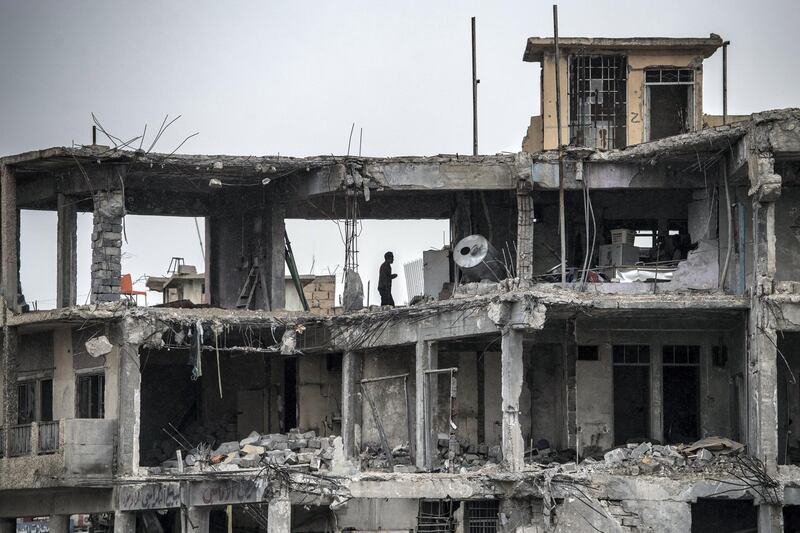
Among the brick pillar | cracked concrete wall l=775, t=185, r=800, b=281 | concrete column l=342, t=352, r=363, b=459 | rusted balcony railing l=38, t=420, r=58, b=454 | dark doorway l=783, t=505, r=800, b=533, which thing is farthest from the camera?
concrete column l=342, t=352, r=363, b=459

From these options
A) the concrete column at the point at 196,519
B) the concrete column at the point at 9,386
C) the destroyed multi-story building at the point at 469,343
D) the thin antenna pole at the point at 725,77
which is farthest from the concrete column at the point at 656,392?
the concrete column at the point at 9,386

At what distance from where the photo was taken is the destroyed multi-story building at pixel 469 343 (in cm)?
3177

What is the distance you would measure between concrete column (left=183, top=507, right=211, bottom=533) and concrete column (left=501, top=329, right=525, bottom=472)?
675cm

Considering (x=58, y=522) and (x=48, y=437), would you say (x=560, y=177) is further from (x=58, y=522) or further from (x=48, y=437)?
(x=58, y=522)

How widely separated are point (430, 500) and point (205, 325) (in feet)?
19.9

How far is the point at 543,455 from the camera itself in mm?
33781

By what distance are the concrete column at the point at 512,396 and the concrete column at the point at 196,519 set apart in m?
6.75

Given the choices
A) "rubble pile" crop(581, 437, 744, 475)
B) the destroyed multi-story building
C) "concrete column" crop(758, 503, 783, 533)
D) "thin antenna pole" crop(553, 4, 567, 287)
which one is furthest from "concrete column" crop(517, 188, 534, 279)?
"concrete column" crop(758, 503, 783, 533)

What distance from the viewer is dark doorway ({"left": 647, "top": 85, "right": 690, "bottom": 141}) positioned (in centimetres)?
3853

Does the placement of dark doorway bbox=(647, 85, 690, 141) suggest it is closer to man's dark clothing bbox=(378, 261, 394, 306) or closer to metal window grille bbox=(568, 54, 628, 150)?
metal window grille bbox=(568, 54, 628, 150)

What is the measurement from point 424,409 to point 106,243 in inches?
301

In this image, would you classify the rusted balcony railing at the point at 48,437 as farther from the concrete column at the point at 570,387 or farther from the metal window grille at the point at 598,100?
the metal window grille at the point at 598,100

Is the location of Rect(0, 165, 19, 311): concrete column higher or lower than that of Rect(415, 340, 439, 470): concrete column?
higher

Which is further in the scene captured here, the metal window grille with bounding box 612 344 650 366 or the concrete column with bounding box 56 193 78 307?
the metal window grille with bounding box 612 344 650 366
